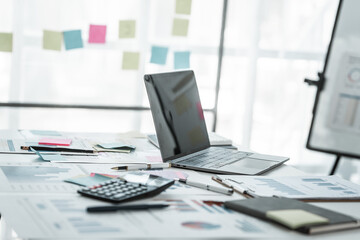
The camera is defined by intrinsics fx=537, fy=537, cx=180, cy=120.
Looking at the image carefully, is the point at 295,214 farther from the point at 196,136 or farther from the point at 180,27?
the point at 180,27

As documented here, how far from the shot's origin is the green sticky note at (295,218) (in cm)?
92

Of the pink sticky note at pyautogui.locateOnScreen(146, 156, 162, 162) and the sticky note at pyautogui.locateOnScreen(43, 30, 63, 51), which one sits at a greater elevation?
the sticky note at pyautogui.locateOnScreen(43, 30, 63, 51)

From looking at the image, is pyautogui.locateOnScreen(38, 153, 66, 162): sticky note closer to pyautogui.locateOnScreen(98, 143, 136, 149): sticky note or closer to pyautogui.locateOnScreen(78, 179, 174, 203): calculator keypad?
pyautogui.locateOnScreen(98, 143, 136, 149): sticky note

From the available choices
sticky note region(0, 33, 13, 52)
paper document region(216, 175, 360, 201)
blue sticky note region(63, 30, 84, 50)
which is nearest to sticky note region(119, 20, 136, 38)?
blue sticky note region(63, 30, 84, 50)

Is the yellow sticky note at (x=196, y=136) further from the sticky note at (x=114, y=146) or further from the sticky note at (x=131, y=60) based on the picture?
the sticky note at (x=131, y=60)

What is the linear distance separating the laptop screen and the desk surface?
0.23m

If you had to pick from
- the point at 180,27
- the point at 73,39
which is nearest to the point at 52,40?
the point at 73,39

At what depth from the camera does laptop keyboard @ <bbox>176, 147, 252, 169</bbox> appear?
1.41m

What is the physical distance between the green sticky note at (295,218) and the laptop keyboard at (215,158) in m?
0.43

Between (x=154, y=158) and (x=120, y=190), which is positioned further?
(x=154, y=158)

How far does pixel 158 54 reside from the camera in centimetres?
263

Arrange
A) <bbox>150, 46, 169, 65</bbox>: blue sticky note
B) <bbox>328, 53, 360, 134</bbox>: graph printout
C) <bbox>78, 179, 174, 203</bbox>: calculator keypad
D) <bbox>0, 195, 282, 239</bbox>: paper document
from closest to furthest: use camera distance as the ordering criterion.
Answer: <bbox>0, 195, 282, 239</bbox>: paper document
<bbox>78, 179, 174, 203</bbox>: calculator keypad
<bbox>328, 53, 360, 134</bbox>: graph printout
<bbox>150, 46, 169, 65</bbox>: blue sticky note

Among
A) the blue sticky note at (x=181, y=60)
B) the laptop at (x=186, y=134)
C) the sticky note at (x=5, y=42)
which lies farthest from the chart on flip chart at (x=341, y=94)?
the sticky note at (x=5, y=42)

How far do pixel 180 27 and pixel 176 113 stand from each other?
4.01 feet
